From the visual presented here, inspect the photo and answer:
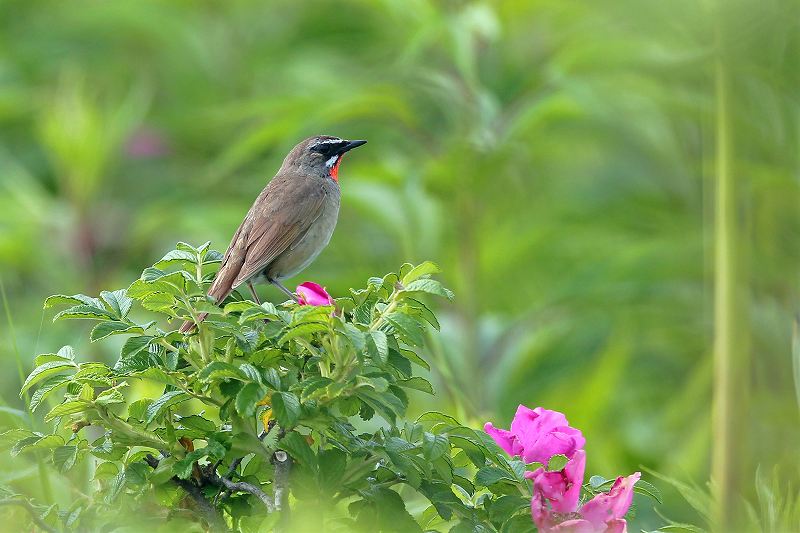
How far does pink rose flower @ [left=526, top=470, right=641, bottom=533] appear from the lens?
1.79 metres

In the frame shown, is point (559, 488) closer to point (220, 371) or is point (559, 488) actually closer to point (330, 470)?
point (330, 470)

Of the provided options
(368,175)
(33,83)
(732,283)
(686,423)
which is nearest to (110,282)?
(368,175)

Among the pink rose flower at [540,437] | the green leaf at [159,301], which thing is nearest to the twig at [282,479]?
the green leaf at [159,301]

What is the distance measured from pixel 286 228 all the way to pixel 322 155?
52 cm

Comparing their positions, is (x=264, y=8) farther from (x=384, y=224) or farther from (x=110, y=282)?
(x=384, y=224)

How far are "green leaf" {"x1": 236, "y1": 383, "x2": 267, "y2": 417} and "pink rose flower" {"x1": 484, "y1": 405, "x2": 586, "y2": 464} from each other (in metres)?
0.47

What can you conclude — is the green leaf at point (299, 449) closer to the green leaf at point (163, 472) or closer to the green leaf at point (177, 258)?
the green leaf at point (163, 472)

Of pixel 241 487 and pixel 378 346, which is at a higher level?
pixel 378 346

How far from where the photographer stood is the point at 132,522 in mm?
1743

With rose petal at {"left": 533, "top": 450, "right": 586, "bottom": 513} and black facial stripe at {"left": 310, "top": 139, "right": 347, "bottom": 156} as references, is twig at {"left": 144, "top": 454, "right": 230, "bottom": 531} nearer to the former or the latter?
rose petal at {"left": 533, "top": 450, "right": 586, "bottom": 513}

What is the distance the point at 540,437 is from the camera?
2.00m

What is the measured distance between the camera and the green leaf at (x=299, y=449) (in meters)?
1.71

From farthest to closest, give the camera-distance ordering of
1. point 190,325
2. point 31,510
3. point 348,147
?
point 348,147 → point 190,325 → point 31,510

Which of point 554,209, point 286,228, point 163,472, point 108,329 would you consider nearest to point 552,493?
point 163,472
